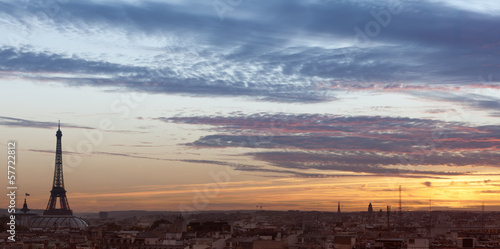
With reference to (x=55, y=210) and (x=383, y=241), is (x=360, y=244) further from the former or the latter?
(x=55, y=210)

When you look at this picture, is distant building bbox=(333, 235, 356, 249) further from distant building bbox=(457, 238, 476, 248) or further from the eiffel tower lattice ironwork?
the eiffel tower lattice ironwork

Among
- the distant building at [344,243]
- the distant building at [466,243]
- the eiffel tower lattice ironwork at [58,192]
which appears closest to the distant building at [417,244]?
the distant building at [466,243]

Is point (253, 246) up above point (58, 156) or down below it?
below

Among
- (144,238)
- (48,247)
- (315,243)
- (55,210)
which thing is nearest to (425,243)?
(315,243)

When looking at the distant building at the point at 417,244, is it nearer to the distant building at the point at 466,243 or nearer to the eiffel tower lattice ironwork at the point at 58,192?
the distant building at the point at 466,243

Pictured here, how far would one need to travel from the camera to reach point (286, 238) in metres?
114

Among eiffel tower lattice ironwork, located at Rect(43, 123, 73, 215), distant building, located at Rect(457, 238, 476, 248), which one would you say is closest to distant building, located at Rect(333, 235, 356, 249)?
distant building, located at Rect(457, 238, 476, 248)

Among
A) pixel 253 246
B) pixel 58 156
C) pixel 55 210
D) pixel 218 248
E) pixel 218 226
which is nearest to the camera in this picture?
pixel 253 246

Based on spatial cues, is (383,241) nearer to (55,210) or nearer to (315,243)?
(315,243)

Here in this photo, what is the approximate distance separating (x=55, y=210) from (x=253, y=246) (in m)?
116

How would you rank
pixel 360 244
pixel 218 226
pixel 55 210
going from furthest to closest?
pixel 55 210 → pixel 218 226 → pixel 360 244

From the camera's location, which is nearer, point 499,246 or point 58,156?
point 499,246

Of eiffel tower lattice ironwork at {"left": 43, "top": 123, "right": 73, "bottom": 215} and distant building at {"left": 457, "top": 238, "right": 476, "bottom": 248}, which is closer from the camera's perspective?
distant building at {"left": 457, "top": 238, "right": 476, "bottom": 248}

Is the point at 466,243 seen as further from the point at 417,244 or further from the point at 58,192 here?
the point at 58,192
